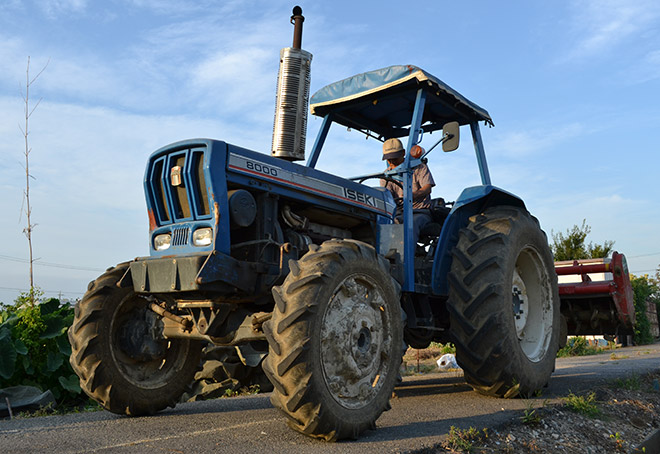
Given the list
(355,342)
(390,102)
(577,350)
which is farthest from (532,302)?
(577,350)

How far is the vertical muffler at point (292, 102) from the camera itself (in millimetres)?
4762

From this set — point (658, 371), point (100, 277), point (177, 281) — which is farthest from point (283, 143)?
point (658, 371)

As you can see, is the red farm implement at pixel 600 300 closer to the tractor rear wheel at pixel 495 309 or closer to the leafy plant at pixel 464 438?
the tractor rear wheel at pixel 495 309

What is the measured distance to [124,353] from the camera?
4.53m

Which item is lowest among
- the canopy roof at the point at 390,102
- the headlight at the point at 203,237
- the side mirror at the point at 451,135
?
the headlight at the point at 203,237

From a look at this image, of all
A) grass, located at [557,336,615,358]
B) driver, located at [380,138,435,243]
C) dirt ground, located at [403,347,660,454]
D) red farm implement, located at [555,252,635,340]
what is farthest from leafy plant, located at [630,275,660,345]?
driver, located at [380,138,435,243]

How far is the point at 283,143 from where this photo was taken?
187 inches

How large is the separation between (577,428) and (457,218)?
214 cm

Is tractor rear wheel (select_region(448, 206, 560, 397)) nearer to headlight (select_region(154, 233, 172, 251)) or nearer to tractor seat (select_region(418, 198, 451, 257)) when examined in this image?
tractor seat (select_region(418, 198, 451, 257))

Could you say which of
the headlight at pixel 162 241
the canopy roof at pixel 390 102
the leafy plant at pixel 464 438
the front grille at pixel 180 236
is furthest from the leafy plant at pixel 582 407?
the headlight at pixel 162 241

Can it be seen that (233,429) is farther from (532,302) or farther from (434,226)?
(532,302)

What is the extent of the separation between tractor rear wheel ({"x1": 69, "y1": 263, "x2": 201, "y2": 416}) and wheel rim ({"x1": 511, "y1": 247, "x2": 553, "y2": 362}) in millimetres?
3231

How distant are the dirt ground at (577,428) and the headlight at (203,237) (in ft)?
6.53

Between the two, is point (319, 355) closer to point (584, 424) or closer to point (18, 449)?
point (18, 449)
